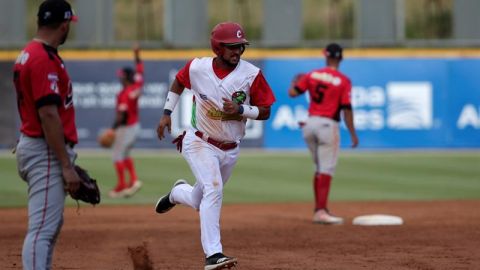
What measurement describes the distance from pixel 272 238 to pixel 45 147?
15.2 ft

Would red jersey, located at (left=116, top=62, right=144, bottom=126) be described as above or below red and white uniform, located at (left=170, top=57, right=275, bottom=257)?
below

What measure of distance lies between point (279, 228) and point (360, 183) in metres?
5.94

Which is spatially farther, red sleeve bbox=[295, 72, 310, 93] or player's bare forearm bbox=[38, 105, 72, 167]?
red sleeve bbox=[295, 72, 310, 93]

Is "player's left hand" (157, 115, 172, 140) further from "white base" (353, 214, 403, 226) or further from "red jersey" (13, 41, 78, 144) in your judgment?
"white base" (353, 214, 403, 226)

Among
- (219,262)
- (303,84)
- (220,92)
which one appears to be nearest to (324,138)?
(303,84)

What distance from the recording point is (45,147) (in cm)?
561

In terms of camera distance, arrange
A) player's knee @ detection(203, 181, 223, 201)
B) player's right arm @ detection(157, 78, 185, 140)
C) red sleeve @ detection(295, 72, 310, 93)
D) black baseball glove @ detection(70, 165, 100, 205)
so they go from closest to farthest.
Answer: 1. black baseball glove @ detection(70, 165, 100, 205)
2. player's knee @ detection(203, 181, 223, 201)
3. player's right arm @ detection(157, 78, 185, 140)
4. red sleeve @ detection(295, 72, 310, 93)

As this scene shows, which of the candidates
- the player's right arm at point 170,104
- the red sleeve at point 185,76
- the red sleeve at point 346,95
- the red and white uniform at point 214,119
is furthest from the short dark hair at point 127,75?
the red and white uniform at point 214,119

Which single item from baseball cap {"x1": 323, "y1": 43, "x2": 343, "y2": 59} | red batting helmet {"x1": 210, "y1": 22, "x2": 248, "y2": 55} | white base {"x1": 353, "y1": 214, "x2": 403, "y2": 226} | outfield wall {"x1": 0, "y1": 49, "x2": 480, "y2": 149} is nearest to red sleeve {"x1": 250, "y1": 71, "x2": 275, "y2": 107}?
red batting helmet {"x1": 210, "y1": 22, "x2": 248, "y2": 55}

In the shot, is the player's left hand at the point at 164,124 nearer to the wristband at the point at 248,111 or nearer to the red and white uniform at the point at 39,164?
the wristband at the point at 248,111

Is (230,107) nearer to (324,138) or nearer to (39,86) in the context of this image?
(39,86)

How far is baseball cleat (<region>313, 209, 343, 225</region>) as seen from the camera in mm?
11008

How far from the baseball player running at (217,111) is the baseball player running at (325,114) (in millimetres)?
3538

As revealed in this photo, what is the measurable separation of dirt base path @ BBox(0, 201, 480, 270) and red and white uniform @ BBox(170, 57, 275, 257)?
0.81m
